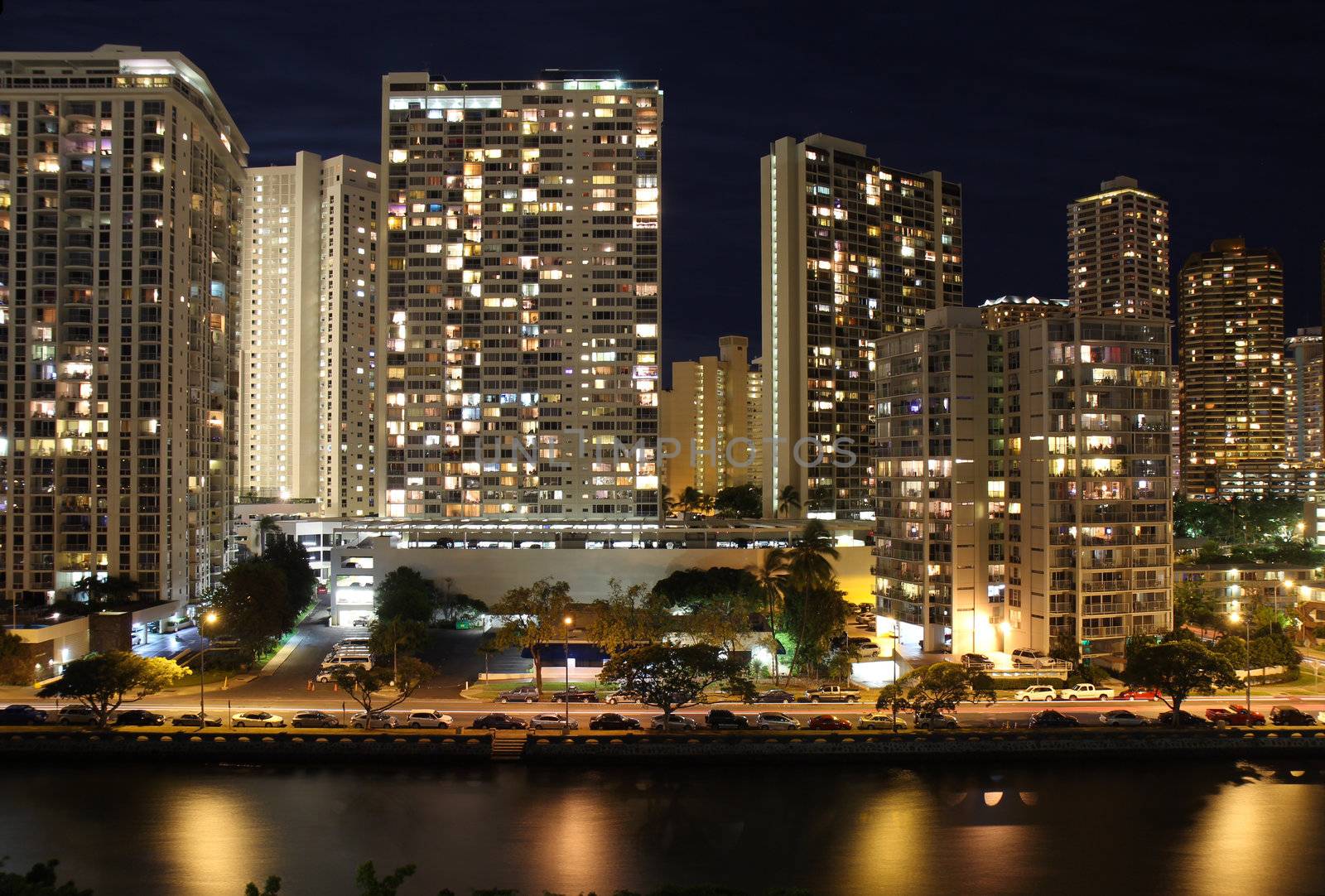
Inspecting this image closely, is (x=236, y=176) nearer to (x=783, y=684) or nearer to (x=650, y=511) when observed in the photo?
(x=650, y=511)

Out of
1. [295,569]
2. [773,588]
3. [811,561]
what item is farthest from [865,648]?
[295,569]

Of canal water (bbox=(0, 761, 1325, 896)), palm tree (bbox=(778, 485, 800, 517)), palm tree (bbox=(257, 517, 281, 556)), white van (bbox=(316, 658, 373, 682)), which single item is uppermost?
palm tree (bbox=(778, 485, 800, 517))

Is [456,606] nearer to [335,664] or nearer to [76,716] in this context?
[335,664]

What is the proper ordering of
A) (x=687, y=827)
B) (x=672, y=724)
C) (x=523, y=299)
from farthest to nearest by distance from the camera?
(x=523, y=299) → (x=672, y=724) → (x=687, y=827)

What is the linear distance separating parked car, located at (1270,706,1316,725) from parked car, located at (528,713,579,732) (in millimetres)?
35711

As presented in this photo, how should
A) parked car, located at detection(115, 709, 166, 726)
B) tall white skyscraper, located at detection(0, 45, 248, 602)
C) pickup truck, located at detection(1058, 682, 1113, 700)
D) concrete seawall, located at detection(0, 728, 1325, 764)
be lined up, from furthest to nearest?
tall white skyscraper, located at detection(0, 45, 248, 602), pickup truck, located at detection(1058, 682, 1113, 700), parked car, located at detection(115, 709, 166, 726), concrete seawall, located at detection(0, 728, 1325, 764)

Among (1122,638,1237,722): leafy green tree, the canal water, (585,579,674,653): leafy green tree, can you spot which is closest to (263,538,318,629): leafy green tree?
(585,579,674,653): leafy green tree

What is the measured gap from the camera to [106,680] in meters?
48.2

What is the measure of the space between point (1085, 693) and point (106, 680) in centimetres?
5178

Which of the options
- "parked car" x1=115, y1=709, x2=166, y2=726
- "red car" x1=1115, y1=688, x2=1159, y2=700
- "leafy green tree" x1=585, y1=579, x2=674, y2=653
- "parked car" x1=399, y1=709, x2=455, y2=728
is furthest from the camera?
"leafy green tree" x1=585, y1=579, x2=674, y2=653

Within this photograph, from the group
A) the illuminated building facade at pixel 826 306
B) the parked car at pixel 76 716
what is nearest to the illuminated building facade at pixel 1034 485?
the parked car at pixel 76 716

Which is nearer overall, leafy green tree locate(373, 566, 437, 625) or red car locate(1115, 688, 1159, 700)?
red car locate(1115, 688, 1159, 700)

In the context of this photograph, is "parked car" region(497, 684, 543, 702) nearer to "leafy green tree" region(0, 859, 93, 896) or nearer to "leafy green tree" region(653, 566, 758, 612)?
"leafy green tree" region(653, 566, 758, 612)

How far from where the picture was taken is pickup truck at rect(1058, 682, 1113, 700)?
54062mm
